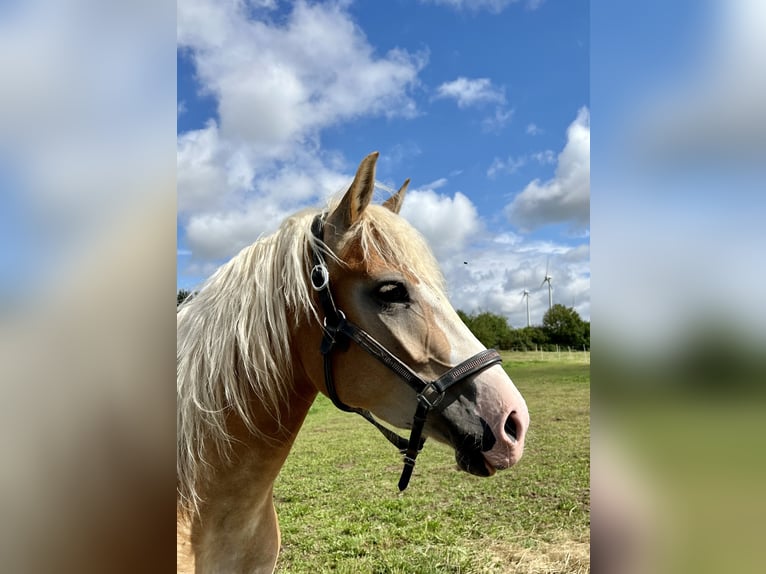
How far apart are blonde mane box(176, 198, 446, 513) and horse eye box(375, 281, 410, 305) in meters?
0.06

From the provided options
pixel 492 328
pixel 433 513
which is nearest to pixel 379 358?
pixel 433 513

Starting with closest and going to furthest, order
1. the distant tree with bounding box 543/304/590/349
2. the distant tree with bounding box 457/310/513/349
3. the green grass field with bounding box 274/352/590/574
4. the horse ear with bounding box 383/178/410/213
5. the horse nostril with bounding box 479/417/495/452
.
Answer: the horse nostril with bounding box 479/417/495/452 < the horse ear with bounding box 383/178/410/213 < the green grass field with bounding box 274/352/590/574 < the distant tree with bounding box 543/304/590/349 < the distant tree with bounding box 457/310/513/349

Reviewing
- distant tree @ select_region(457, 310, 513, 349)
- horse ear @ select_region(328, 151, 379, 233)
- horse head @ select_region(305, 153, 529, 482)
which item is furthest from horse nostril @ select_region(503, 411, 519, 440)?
distant tree @ select_region(457, 310, 513, 349)

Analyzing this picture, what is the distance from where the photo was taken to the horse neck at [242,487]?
1.36m

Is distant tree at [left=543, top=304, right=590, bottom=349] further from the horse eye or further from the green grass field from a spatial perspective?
the horse eye

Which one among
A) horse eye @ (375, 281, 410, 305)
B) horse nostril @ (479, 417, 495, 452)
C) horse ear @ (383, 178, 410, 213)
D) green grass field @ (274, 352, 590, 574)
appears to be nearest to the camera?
horse nostril @ (479, 417, 495, 452)

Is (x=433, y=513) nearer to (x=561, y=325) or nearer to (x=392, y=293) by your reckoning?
(x=392, y=293)

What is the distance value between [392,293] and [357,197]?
326 mm

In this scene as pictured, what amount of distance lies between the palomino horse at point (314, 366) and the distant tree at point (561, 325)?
20.1 metres

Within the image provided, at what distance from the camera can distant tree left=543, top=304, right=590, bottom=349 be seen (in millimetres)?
20922

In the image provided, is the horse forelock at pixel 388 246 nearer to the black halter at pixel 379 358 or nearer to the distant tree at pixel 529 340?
the black halter at pixel 379 358
